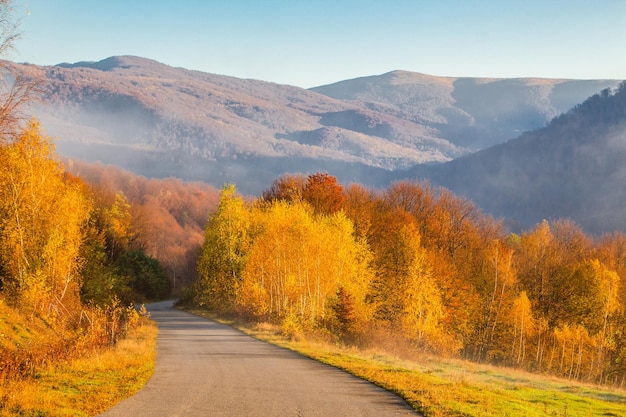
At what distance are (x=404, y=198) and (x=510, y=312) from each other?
20062 millimetres

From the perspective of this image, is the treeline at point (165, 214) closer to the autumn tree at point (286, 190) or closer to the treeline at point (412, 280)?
the autumn tree at point (286, 190)

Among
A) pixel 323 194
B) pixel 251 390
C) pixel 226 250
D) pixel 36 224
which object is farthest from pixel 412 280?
pixel 251 390

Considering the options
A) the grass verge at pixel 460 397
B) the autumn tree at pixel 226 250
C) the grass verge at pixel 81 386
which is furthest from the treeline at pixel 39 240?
the autumn tree at pixel 226 250

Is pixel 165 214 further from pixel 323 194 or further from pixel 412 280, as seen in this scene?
pixel 412 280

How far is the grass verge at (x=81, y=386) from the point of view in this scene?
1490 cm

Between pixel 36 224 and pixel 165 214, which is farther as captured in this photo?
pixel 165 214

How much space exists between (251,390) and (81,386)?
5.17 metres

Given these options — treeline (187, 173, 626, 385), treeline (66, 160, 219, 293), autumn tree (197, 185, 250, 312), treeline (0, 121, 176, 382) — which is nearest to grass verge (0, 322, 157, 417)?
treeline (0, 121, 176, 382)

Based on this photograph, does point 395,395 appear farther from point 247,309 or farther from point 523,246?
point 523,246

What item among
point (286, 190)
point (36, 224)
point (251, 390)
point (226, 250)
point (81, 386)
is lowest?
point (81, 386)

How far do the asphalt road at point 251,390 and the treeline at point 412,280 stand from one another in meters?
13.7

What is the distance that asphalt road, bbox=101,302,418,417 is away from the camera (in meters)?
15.7

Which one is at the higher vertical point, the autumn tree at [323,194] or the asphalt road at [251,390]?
the autumn tree at [323,194]

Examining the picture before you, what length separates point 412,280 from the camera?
56.6 meters
